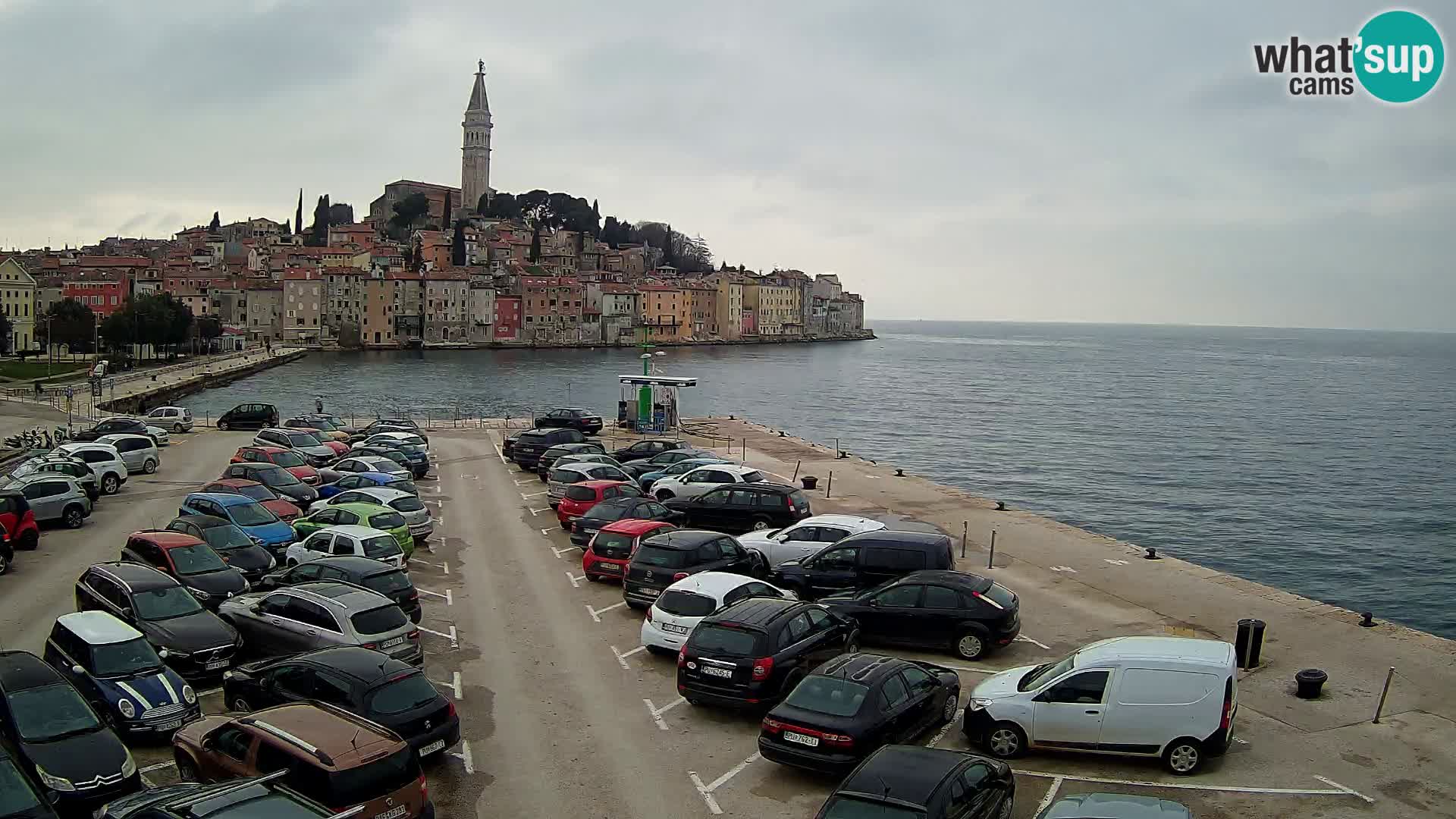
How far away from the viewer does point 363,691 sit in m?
9.35

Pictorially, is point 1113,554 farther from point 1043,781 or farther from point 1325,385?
point 1325,385

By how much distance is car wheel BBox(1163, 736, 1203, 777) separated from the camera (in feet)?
31.9

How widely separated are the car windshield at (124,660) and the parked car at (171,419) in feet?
98.2

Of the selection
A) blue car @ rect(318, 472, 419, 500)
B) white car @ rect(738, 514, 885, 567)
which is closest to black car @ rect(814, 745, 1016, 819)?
white car @ rect(738, 514, 885, 567)

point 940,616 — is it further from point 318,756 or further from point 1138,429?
point 1138,429

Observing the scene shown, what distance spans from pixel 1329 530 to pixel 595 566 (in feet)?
104

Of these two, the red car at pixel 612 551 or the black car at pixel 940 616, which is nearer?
the black car at pixel 940 616

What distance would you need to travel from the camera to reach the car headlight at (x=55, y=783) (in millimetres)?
8227

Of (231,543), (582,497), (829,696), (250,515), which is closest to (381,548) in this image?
(231,543)

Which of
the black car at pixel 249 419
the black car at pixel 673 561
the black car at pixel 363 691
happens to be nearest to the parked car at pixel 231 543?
the black car at pixel 673 561

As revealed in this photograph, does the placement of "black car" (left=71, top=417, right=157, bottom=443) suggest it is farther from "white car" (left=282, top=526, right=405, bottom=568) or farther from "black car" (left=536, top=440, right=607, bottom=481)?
"white car" (left=282, top=526, right=405, bottom=568)

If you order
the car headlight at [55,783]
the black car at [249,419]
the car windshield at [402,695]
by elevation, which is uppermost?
the car windshield at [402,695]

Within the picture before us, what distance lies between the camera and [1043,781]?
9.63 metres

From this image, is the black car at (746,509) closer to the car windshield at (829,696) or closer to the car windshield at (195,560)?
the car windshield at (195,560)
